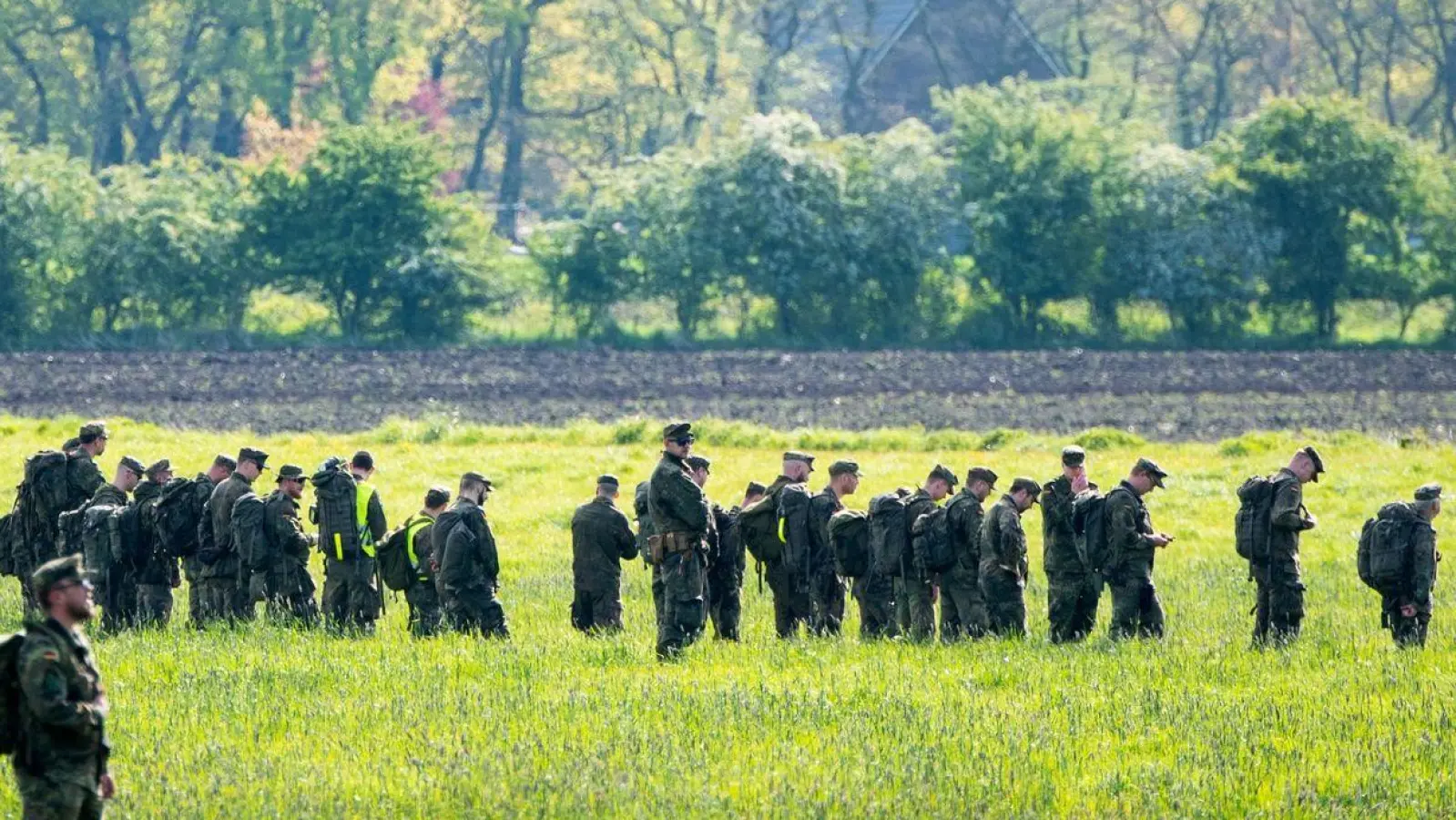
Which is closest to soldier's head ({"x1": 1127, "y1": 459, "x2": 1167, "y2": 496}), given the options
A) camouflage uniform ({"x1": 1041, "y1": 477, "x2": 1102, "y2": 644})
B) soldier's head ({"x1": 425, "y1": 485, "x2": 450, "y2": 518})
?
camouflage uniform ({"x1": 1041, "y1": 477, "x2": 1102, "y2": 644})

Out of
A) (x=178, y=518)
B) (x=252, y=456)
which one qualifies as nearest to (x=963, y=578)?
(x=252, y=456)

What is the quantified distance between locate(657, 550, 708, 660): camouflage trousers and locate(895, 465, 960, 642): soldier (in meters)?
2.26

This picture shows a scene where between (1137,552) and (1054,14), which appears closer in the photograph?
(1137,552)

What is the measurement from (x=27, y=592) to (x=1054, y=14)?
7390 cm

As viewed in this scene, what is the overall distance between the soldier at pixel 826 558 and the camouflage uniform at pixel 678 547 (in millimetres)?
2240

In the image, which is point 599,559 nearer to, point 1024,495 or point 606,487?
point 606,487

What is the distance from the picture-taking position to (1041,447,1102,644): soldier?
59.7ft

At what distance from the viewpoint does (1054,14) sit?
88.6 metres

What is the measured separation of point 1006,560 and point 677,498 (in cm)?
309

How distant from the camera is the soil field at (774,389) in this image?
41.9 metres

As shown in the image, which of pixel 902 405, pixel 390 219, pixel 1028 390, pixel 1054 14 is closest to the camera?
pixel 902 405

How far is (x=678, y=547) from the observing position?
53.8 feet

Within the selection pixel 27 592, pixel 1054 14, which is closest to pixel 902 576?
pixel 27 592

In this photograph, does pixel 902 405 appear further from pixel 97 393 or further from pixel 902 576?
pixel 902 576
